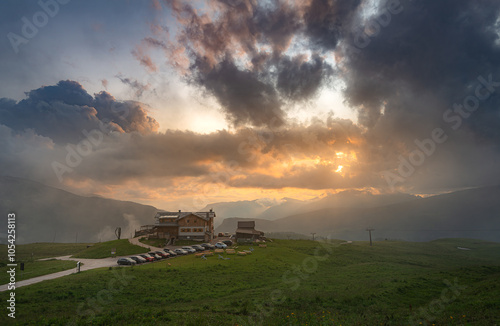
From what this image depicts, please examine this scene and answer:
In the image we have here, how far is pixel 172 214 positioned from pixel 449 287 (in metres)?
83.3

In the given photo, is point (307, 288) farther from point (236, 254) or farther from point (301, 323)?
point (236, 254)

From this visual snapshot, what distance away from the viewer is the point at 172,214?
313ft

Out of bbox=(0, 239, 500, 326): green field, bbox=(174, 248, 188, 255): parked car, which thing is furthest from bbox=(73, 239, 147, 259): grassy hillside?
bbox=(0, 239, 500, 326): green field

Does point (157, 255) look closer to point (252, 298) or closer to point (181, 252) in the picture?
point (181, 252)

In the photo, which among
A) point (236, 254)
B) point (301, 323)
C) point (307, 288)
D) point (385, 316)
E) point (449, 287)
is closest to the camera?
point (301, 323)

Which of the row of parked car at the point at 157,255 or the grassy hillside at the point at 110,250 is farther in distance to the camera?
the grassy hillside at the point at 110,250

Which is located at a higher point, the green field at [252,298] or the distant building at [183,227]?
the distant building at [183,227]

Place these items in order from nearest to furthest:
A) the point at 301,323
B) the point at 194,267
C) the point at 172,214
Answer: the point at 301,323, the point at 194,267, the point at 172,214

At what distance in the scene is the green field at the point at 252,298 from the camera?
2202 cm

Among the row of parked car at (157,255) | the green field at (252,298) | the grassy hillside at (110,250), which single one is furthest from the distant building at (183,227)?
the green field at (252,298)

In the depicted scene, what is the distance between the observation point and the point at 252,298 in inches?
1157

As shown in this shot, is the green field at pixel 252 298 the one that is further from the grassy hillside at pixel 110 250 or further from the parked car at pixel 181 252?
the grassy hillside at pixel 110 250

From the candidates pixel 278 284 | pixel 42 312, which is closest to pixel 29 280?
pixel 42 312

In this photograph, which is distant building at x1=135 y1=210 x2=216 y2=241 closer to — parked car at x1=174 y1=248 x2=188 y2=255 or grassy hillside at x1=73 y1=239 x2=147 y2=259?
grassy hillside at x1=73 y1=239 x2=147 y2=259
